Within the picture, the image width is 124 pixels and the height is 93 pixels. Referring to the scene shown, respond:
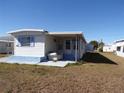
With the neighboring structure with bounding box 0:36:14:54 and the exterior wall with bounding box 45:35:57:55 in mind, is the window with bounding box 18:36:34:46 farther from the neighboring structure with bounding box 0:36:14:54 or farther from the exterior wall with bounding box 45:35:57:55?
the neighboring structure with bounding box 0:36:14:54

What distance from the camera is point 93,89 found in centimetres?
562

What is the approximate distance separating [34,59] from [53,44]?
13.2 ft

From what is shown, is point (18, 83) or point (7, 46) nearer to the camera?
point (18, 83)

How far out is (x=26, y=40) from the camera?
14359 mm

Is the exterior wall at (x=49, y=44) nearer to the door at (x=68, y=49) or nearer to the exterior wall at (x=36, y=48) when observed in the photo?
the exterior wall at (x=36, y=48)

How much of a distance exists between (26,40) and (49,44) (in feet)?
8.17

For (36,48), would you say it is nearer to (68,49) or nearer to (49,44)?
(49,44)

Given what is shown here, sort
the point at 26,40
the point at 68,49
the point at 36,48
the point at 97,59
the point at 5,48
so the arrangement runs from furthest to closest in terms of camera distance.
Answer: the point at 5,48 < the point at 97,59 < the point at 68,49 < the point at 26,40 < the point at 36,48

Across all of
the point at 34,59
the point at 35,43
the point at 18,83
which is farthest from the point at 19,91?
the point at 35,43

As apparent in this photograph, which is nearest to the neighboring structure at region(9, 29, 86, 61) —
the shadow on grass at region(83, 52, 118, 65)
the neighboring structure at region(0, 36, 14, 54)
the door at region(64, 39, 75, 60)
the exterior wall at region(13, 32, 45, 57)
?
the exterior wall at region(13, 32, 45, 57)

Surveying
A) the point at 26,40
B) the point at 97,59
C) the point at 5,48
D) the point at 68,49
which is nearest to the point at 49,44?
the point at 26,40

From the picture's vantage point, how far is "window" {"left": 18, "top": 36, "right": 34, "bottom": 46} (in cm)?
1416

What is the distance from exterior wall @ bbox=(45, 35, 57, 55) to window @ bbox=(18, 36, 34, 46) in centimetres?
148

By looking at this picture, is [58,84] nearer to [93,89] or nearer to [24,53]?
[93,89]
